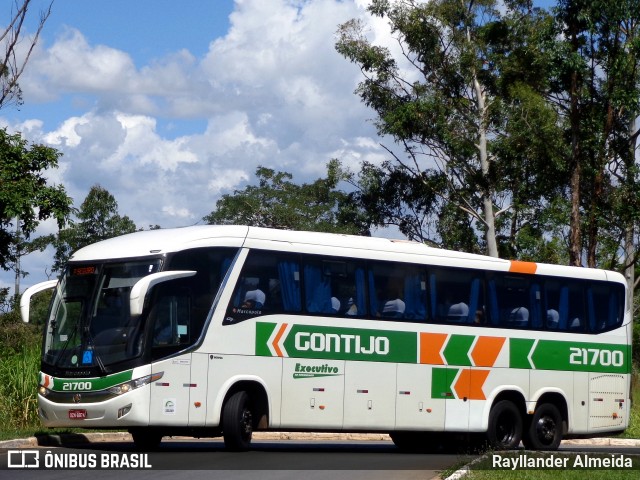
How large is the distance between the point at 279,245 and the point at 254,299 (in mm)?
1006

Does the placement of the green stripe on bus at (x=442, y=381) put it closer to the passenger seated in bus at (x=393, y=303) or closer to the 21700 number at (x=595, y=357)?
the passenger seated in bus at (x=393, y=303)

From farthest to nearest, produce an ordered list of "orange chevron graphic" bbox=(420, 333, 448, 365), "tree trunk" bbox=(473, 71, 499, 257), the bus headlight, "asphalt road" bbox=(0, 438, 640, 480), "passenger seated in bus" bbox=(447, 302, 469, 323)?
"tree trunk" bbox=(473, 71, 499, 257), "passenger seated in bus" bbox=(447, 302, 469, 323), "orange chevron graphic" bbox=(420, 333, 448, 365), the bus headlight, "asphalt road" bbox=(0, 438, 640, 480)

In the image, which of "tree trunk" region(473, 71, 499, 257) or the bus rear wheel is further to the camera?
"tree trunk" region(473, 71, 499, 257)

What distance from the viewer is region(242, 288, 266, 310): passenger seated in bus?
56.0 ft

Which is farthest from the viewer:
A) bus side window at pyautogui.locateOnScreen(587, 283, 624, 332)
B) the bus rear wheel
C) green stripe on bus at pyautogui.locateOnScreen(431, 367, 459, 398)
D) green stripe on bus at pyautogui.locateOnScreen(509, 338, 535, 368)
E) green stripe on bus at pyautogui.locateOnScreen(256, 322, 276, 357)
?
bus side window at pyautogui.locateOnScreen(587, 283, 624, 332)

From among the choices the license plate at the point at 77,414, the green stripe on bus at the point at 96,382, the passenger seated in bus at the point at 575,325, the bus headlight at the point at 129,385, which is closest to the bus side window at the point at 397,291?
the passenger seated in bus at the point at 575,325

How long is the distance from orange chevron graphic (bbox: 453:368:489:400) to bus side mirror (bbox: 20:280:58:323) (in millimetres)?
6866

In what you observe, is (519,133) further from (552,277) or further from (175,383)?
(175,383)

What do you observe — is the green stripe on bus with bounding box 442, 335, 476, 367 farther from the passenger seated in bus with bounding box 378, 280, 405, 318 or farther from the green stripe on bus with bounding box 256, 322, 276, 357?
the green stripe on bus with bounding box 256, 322, 276, 357

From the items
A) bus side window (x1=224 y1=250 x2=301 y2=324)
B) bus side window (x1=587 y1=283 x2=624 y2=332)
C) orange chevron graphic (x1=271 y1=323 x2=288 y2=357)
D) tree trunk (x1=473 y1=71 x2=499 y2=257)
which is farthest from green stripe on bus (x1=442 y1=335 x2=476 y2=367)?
tree trunk (x1=473 y1=71 x2=499 y2=257)

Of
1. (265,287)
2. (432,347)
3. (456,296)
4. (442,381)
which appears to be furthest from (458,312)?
(265,287)

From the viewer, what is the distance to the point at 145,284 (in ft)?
51.1

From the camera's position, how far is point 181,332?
53.7 ft

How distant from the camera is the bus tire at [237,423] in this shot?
54.7ft
